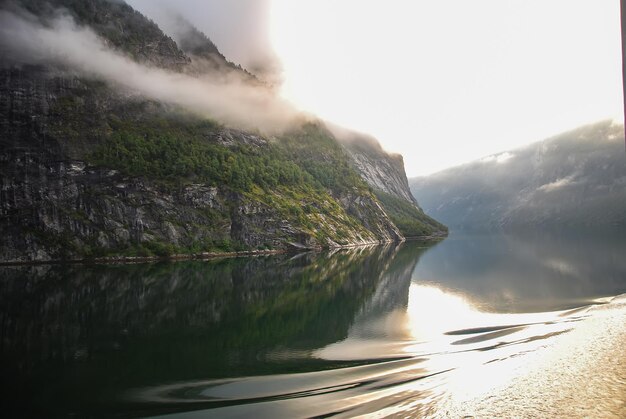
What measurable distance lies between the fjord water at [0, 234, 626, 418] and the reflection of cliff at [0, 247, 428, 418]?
8.8 inches

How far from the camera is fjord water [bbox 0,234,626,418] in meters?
20.7

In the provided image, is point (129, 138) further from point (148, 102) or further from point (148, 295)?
point (148, 295)

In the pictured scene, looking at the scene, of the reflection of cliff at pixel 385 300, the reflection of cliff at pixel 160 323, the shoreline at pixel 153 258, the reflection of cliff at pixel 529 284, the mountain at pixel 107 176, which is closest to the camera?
the reflection of cliff at pixel 160 323

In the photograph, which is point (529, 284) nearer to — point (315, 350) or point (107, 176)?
point (315, 350)

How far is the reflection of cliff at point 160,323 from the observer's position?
27.2 meters

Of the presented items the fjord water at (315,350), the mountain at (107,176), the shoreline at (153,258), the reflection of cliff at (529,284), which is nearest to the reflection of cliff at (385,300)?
the fjord water at (315,350)

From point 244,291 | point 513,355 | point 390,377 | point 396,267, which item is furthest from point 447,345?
point 396,267

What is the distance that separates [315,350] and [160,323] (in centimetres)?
1960

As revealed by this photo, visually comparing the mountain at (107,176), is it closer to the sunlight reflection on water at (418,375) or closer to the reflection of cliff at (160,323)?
the reflection of cliff at (160,323)

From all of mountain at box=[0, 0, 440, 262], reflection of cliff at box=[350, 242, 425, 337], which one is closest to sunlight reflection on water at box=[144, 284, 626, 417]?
reflection of cliff at box=[350, 242, 425, 337]

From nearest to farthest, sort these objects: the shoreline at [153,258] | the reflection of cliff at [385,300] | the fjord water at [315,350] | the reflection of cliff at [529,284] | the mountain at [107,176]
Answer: the fjord water at [315,350] → the reflection of cliff at [385,300] → the reflection of cliff at [529,284] → the shoreline at [153,258] → the mountain at [107,176]

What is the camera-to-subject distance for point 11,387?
78.1 ft

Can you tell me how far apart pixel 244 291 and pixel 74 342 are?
3173cm

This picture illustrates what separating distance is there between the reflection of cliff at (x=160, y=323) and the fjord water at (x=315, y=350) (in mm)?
225
